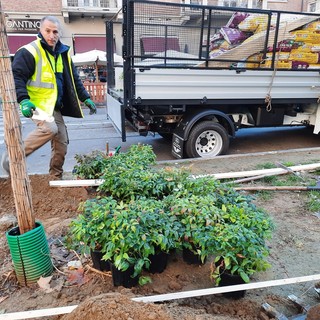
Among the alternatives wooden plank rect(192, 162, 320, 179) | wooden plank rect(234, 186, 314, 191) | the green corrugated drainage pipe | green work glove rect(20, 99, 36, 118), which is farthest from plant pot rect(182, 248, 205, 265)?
green work glove rect(20, 99, 36, 118)

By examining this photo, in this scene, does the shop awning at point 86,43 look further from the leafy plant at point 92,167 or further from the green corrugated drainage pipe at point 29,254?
the green corrugated drainage pipe at point 29,254

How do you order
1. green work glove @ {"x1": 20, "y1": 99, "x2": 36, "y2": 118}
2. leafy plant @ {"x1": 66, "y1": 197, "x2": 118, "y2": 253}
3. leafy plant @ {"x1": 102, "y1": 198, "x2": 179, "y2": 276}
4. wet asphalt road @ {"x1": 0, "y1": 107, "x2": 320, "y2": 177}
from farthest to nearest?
wet asphalt road @ {"x1": 0, "y1": 107, "x2": 320, "y2": 177} → green work glove @ {"x1": 20, "y1": 99, "x2": 36, "y2": 118} → leafy plant @ {"x1": 66, "y1": 197, "x2": 118, "y2": 253} → leafy plant @ {"x1": 102, "y1": 198, "x2": 179, "y2": 276}

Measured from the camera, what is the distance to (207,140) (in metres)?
6.06

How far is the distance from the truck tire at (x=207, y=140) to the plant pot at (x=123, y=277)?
12.5 feet

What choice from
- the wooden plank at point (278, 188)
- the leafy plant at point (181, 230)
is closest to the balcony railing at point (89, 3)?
the wooden plank at point (278, 188)

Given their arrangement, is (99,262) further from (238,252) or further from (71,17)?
(71,17)

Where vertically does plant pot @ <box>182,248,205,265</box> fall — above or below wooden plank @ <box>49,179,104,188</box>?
below

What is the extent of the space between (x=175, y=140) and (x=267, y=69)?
86.7 inches

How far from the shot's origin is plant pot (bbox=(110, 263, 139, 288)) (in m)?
2.17

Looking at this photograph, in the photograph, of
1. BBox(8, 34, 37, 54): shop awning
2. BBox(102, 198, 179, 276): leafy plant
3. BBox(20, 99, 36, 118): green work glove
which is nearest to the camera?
BBox(102, 198, 179, 276): leafy plant

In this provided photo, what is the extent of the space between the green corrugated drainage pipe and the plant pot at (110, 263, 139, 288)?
548 millimetres

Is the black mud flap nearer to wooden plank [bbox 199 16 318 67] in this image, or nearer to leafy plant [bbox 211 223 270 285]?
wooden plank [bbox 199 16 318 67]

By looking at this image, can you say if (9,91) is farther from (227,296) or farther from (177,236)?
(227,296)

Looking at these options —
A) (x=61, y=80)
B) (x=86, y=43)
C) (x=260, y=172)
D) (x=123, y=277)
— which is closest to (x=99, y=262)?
(x=123, y=277)
